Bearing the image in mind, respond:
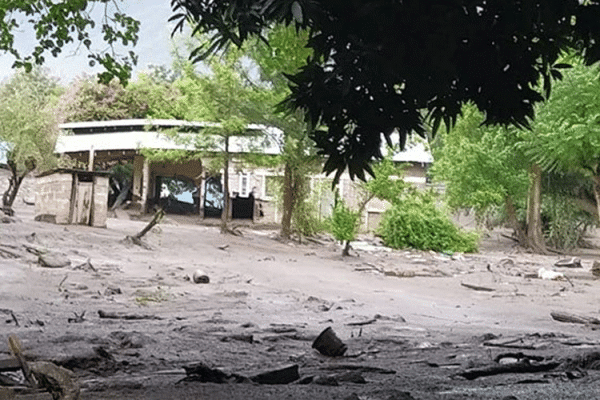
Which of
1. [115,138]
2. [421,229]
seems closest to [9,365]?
[421,229]

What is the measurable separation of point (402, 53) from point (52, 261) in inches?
504

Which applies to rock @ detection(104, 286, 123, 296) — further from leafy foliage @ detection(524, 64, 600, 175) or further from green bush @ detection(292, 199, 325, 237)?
leafy foliage @ detection(524, 64, 600, 175)

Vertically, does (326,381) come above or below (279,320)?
above

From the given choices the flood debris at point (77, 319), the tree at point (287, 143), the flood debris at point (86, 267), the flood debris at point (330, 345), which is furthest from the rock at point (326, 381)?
the tree at point (287, 143)

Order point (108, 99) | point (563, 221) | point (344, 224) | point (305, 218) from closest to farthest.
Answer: point (344, 224) → point (305, 218) → point (563, 221) → point (108, 99)

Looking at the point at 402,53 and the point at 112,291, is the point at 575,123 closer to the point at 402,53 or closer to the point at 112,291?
the point at 112,291

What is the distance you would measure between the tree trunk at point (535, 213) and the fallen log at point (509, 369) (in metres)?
27.7

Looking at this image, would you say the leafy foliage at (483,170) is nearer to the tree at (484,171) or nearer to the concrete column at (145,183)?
the tree at (484,171)

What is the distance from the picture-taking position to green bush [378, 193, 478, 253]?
A: 2967cm

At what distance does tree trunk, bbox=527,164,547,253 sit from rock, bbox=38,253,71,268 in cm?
2319

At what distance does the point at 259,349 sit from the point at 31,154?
19.9 m

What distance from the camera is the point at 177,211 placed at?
38406 mm

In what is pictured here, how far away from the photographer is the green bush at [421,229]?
29.7m

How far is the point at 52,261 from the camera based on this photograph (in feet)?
48.6
